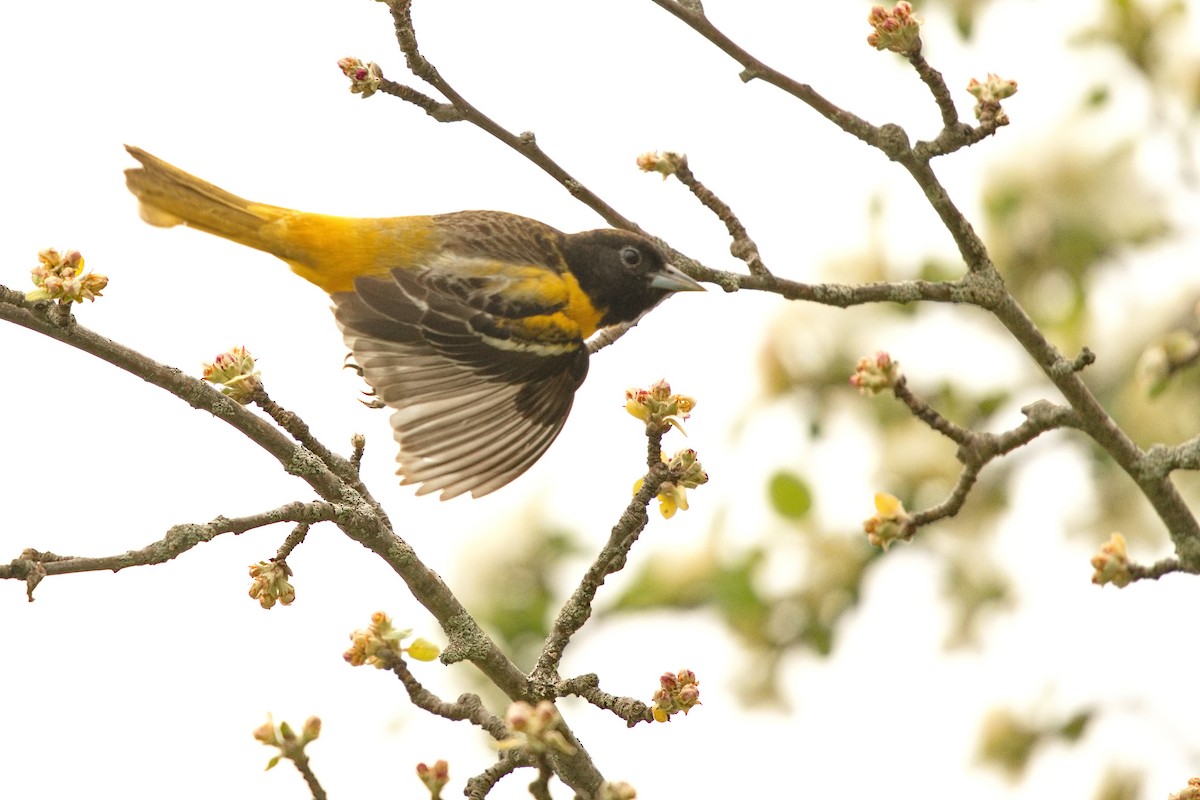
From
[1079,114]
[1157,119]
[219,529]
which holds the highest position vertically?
[1079,114]

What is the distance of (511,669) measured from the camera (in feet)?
9.25

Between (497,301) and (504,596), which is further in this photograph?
(504,596)

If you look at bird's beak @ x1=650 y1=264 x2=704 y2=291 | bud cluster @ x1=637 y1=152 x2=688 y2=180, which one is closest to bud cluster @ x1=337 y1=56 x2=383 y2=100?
bud cluster @ x1=637 y1=152 x2=688 y2=180

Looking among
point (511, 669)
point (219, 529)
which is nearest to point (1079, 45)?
point (511, 669)

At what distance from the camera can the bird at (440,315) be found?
4238mm

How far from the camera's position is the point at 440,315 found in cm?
445

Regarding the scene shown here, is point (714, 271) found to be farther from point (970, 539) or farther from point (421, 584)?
point (970, 539)

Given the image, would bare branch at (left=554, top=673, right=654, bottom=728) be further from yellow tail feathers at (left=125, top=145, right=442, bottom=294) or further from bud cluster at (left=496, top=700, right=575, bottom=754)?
yellow tail feathers at (left=125, top=145, right=442, bottom=294)

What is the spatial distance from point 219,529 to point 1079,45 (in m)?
4.71

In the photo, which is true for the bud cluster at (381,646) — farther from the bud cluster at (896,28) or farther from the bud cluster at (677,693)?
the bud cluster at (896,28)

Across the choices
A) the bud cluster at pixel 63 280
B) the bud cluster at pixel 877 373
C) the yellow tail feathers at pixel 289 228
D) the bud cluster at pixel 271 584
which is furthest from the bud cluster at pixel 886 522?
the yellow tail feathers at pixel 289 228

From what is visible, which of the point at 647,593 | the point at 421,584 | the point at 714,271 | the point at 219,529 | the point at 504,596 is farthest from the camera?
the point at 647,593

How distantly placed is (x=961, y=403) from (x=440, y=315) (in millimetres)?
2132

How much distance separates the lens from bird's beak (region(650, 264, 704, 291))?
500 cm
